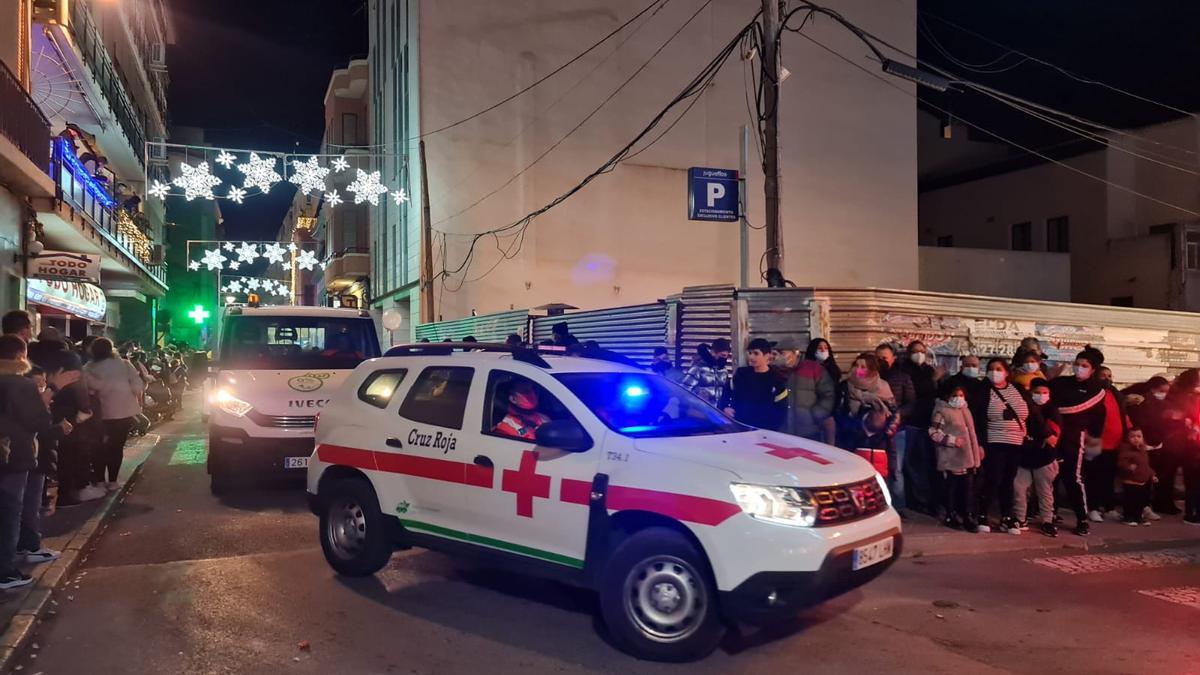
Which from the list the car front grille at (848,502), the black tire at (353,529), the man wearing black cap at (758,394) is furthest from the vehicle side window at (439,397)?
the man wearing black cap at (758,394)

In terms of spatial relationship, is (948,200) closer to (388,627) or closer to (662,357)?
(662,357)

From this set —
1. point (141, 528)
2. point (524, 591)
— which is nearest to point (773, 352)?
point (524, 591)

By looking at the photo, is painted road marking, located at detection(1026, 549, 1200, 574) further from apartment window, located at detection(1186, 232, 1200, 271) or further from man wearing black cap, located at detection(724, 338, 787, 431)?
apartment window, located at detection(1186, 232, 1200, 271)

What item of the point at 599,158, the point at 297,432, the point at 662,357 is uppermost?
the point at 599,158

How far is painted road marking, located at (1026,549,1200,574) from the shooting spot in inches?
285

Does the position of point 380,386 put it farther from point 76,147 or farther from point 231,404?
point 76,147

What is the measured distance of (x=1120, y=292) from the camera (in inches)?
1077

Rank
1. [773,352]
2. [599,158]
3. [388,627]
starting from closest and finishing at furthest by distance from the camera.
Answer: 1. [388,627]
2. [773,352]
3. [599,158]

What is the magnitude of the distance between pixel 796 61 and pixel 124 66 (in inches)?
877

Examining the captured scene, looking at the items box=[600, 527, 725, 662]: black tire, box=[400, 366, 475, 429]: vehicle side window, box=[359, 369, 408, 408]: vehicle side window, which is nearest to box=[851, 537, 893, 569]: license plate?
box=[600, 527, 725, 662]: black tire

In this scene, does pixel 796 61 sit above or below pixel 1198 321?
above

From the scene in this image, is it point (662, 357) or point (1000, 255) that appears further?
point (1000, 255)

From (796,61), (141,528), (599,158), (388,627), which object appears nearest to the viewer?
(388,627)

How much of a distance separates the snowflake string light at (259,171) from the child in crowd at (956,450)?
14.6m
